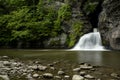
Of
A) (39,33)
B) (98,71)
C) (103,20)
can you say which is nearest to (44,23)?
(39,33)

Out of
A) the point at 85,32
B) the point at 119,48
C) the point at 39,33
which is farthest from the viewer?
the point at 39,33

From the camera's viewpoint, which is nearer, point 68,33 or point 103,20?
point 103,20

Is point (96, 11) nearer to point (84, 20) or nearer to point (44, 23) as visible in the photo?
point (84, 20)

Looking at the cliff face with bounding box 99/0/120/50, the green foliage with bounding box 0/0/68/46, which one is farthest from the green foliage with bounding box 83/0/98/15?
the cliff face with bounding box 99/0/120/50

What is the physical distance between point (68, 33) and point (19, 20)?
8.08m

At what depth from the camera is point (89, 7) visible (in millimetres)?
29875

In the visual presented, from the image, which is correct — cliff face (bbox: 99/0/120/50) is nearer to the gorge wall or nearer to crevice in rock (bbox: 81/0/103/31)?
the gorge wall

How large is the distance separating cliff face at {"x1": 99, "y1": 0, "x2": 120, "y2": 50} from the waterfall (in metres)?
0.63

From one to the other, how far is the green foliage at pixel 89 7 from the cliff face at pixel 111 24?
9.94 ft

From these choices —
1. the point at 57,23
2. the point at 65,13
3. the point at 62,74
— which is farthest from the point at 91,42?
the point at 62,74

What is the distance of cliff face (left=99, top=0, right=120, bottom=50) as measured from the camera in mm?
23847

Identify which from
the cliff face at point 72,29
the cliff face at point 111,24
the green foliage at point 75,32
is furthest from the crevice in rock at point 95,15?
the cliff face at point 111,24

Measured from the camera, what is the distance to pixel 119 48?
76.3ft

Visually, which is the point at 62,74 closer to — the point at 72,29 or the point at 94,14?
the point at 72,29
